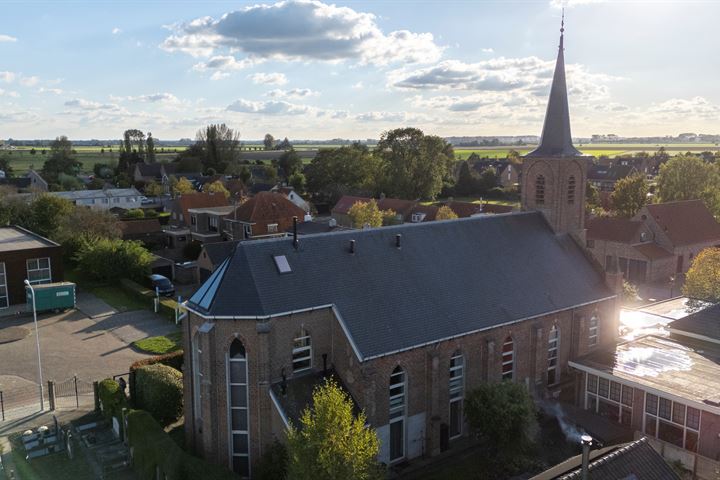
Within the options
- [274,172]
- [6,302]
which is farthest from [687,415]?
[274,172]

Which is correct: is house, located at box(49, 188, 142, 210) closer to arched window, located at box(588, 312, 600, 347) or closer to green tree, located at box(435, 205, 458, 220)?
green tree, located at box(435, 205, 458, 220)

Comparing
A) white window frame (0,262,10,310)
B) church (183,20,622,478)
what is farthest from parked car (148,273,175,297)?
church (183,20,622,478)

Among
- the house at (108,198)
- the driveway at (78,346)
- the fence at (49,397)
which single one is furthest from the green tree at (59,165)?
the fence at (49,397)

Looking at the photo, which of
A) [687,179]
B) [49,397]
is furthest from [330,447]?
[687,179]

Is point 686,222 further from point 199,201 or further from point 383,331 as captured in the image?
point 199,201

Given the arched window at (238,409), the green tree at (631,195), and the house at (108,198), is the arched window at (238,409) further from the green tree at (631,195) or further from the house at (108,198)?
the house at (108,198)

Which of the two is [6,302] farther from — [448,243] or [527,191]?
[527,191]
